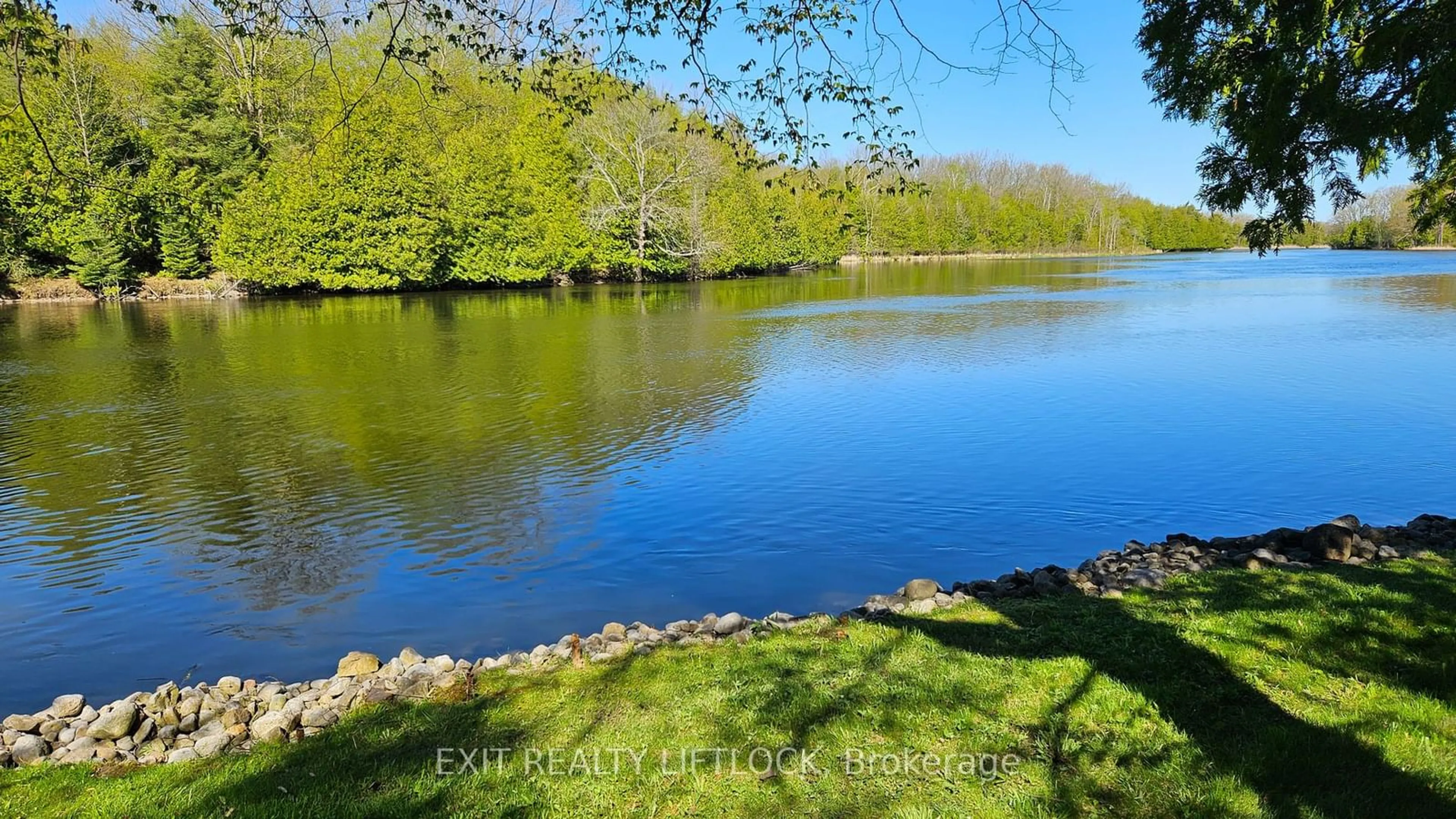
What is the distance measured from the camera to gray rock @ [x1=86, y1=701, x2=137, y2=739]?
554cm

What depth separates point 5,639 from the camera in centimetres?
784

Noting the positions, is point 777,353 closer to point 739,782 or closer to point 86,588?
point 86,588

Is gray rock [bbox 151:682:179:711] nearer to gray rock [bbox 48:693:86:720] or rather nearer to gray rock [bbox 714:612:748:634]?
gray rock [bbox 48:693:86:720]

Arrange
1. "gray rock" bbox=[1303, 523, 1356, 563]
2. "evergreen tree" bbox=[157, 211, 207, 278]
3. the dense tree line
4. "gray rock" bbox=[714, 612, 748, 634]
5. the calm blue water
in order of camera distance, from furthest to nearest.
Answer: the dense tree line < "evergreen tree" bbox=[157, 211, 207, 278] < the calm blue water < "gray rock" bbox=[1303, 523, 1356, 563] < "gray rock" bbox=[714, 612, 748, 634]

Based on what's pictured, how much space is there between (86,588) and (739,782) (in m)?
8.57

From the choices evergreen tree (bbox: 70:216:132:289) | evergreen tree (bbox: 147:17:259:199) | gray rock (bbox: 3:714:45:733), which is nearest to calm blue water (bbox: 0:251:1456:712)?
gray rock (bbox: 3:714:45:733)

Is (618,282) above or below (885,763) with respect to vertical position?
above

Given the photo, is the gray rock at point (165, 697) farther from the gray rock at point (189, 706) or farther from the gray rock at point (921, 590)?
the gray rock at point (921, 590)

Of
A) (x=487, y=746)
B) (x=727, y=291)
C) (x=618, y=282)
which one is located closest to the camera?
(x=487, y=746)

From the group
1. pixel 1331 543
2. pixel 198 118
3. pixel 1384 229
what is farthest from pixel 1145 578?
pixel 1384 229

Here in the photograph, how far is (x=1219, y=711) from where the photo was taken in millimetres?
4461

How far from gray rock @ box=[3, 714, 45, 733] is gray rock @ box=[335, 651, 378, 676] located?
1914 mm

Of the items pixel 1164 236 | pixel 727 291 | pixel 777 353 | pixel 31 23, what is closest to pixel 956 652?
pixel 31 23

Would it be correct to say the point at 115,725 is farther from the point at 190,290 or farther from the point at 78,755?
the point at 190,290
